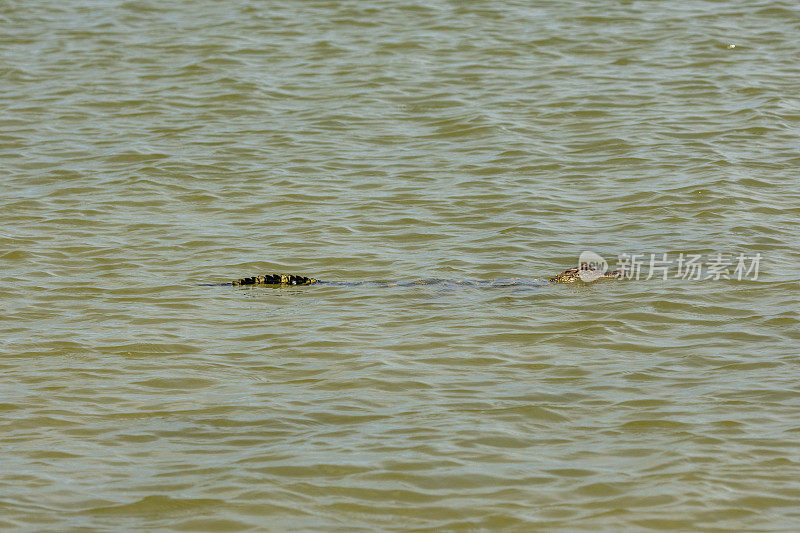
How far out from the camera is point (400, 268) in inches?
300

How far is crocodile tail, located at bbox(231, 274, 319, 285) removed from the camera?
7.27 m

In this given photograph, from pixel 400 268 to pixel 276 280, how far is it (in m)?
0.88

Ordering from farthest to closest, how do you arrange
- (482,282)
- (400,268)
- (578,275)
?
(400,268), (482,282), (578,275)

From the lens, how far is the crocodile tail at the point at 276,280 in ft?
23.9

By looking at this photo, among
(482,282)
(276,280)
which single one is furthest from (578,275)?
(276,280)

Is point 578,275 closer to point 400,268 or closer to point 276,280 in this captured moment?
point 400,268

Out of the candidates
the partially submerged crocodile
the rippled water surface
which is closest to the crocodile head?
the partially submerged crocodile

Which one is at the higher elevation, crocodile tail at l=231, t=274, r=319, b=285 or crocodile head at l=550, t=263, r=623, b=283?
crocodile head at l=550, t=263, r=623, b=283

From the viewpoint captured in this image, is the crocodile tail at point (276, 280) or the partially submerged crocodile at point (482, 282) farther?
the crocodile tail at point (276, 280)

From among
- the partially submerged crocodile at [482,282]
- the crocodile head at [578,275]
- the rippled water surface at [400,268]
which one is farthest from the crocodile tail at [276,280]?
the crocodile head at [578,275]

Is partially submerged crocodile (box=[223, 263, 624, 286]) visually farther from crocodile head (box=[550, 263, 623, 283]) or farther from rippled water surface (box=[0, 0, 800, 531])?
rippled water surface (box=[0, 0, 800, 531])

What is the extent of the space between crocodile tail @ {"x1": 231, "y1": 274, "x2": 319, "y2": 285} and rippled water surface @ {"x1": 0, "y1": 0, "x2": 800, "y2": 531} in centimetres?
17

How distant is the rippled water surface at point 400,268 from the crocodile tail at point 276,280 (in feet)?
0.57

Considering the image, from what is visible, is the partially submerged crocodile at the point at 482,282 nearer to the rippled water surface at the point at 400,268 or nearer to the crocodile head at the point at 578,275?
the crocodile head at the point at 578,275
